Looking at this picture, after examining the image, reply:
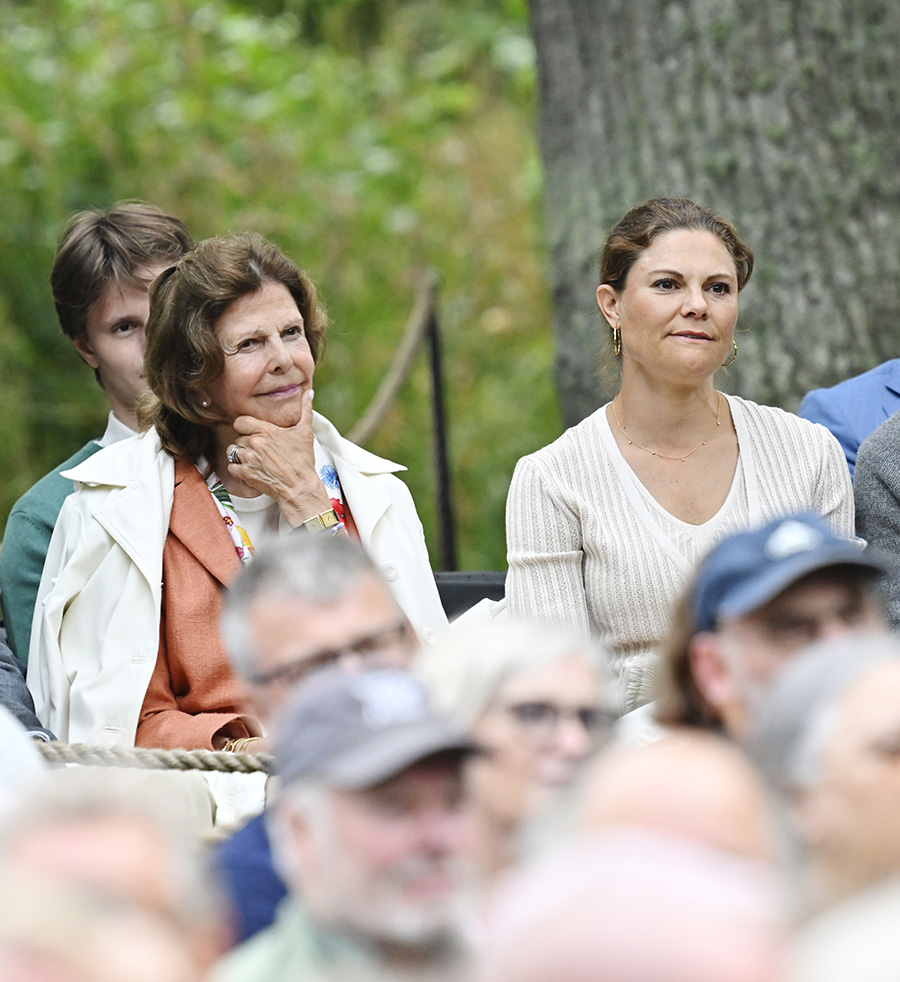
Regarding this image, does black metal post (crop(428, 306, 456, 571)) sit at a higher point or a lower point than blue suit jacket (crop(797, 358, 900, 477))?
lower

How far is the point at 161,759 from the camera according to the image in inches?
93.9

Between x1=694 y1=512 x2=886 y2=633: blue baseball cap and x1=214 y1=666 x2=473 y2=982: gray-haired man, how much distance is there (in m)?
0.55

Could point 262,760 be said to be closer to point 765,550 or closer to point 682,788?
point 765,550

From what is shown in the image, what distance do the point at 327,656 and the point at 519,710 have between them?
29 centimetres

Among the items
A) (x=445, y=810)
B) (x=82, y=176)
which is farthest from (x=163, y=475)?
(x=82, y=176)

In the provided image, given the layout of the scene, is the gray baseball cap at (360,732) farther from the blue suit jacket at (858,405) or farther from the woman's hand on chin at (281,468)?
the blue suit jacket at (858,405)

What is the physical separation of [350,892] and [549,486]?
5.89 ft

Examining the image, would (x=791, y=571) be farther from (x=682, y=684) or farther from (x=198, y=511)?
(x=198, y=511)

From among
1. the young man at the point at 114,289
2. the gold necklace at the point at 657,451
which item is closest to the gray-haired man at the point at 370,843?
the gold necklace at the point at 657,451

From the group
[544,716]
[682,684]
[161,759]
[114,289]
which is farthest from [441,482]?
[544,716]

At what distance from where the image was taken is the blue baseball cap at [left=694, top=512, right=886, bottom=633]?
171cm

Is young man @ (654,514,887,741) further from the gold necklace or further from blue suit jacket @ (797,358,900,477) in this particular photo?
blue suit jacket @ (797,358,900,477)

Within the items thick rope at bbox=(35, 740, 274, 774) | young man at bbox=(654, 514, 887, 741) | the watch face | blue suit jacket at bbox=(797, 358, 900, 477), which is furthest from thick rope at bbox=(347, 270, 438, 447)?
young man at bbox=(654, 514, 887, 741)

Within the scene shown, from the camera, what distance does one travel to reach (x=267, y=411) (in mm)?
3131
